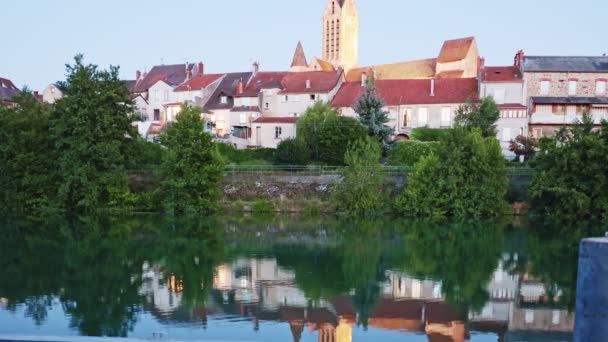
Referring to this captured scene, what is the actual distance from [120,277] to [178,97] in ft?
136

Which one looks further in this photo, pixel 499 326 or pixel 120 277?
pixel 120 277

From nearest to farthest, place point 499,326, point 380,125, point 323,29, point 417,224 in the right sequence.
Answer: point 499,326 < point 417,224 < point 380,125 < point 323,29

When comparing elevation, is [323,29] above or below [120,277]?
above

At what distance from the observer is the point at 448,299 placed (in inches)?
650

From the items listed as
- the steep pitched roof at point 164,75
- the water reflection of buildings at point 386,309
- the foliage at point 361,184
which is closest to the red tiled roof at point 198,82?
the steep pitched roof at point 164,75

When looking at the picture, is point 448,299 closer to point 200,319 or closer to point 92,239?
point 200,319

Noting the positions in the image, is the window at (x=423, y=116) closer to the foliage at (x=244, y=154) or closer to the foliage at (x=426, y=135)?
the foliage at (x=426, y=135)

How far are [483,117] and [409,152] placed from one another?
729cm

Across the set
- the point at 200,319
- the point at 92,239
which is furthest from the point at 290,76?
the point at 200,319

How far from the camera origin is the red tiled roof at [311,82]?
166 feet

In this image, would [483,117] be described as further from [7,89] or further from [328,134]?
[7,89]

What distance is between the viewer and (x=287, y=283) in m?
18.1

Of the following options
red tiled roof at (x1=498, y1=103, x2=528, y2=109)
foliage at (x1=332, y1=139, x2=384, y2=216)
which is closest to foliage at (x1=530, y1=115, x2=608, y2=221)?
foliage at (x1=332, y1=139, x2=384, y2=216)

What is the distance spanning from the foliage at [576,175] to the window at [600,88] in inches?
555
